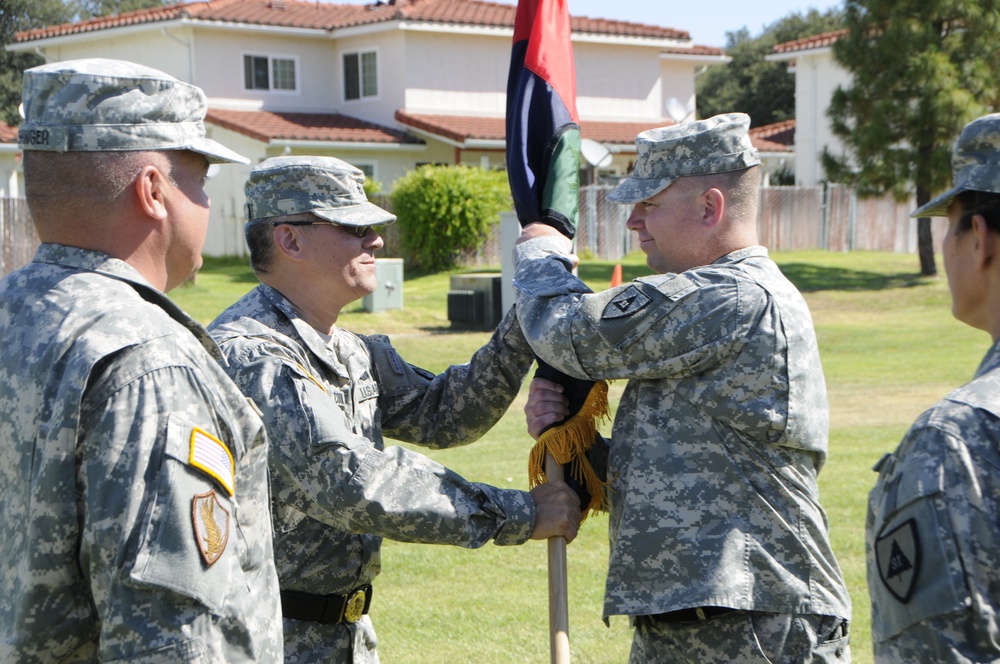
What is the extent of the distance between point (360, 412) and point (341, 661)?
82 cm

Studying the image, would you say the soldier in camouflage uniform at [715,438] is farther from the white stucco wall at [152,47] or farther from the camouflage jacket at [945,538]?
the white stucco wall at [152,47]

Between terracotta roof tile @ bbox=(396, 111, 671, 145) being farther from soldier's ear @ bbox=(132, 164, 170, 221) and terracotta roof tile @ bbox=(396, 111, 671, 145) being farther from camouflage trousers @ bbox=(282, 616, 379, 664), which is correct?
soldier's ear @ bbox=(132, 164, 170, 221)

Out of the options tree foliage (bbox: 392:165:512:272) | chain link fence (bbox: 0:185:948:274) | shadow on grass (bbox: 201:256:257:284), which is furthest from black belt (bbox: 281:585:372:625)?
chain link fence (bbox: 0:185:948:274)

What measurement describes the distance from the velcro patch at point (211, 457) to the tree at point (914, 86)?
25.7m

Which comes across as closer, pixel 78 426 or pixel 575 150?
pixel 78 426

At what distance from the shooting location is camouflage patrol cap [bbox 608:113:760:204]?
11.7 ft

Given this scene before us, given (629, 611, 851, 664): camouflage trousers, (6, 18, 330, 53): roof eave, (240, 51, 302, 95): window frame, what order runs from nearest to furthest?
(629, 611, 851, 664): camouflage trousers, (6, 18, 330, 53): roof eave, (240, 51, 302, 95): window frame

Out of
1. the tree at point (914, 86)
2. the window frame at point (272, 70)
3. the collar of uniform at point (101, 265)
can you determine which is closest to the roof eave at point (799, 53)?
the tree at point (914, 86)

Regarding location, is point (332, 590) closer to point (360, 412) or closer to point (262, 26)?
point (360, 412)

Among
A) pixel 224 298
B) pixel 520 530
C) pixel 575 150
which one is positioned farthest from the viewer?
pixel 224 298

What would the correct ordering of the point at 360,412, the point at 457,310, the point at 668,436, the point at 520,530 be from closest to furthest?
the point at 668,436 < the point at 520,530 < the point at 360,412 < the point at 457,310

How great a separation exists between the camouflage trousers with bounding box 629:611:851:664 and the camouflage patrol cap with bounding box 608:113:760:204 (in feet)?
4.29

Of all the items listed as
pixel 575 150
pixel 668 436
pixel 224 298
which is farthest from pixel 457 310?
pixel 668 436

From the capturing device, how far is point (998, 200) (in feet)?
7.67
